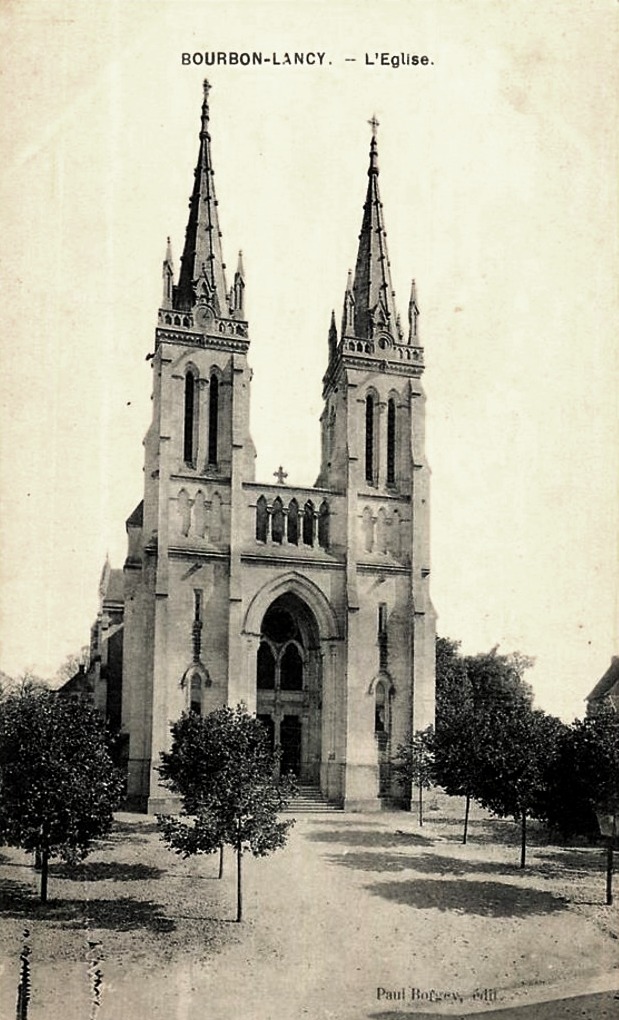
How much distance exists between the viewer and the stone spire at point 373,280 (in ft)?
141

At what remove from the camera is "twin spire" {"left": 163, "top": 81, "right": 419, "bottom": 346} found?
41000mm

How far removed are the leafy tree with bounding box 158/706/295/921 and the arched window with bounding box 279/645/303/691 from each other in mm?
18651

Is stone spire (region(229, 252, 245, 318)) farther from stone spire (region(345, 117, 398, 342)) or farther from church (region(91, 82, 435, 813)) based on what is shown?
stone spire (region(345, 117, 398, 342))

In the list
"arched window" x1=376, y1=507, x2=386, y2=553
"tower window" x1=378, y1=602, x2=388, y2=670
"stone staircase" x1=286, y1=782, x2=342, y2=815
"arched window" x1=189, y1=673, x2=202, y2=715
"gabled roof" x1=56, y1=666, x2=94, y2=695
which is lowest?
"stone staircase" x1=286, y1=782, x2=342, y2=815

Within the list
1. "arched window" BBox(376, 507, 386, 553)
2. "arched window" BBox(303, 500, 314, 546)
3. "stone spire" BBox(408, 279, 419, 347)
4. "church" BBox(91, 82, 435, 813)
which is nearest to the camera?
"church" BBox(91, 82, 435, 813)

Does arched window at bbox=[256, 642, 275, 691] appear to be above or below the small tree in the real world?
above

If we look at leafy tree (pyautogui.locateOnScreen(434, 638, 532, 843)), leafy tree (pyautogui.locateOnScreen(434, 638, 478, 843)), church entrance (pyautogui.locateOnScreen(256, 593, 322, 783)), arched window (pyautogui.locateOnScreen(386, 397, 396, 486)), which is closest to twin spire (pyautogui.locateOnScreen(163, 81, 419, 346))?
arched window (pyautogui.locateOnScreen(386, 397, 396, 486))

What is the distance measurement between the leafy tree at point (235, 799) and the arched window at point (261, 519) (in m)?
17.8

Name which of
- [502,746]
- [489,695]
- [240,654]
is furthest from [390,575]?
[489,695]

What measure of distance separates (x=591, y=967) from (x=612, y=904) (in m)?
4.38

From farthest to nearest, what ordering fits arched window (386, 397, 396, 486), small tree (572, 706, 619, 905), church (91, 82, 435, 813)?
arched window (386, 397, 396, 486), church (91, 82, 435, 813), small tree (572, 706, 619, 905)

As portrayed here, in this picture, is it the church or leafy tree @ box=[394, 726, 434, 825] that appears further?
the church

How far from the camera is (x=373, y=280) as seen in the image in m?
44.2

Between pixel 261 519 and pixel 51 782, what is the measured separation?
22.4m
